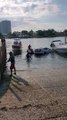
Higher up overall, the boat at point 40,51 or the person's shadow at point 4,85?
the person's shadow at point 4,85

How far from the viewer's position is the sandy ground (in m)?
12.4

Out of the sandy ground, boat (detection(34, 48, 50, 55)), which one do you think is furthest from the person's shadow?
boat (detection(34, 48, 50, 55))

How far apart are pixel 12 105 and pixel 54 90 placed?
4280 millimetres

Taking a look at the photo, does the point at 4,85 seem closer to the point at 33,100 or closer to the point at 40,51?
the point at 33,100

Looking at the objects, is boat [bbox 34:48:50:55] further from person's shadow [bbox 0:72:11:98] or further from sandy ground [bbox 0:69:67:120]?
sandy ground [bbox 0:69:67:120]

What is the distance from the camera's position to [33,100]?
1494cm

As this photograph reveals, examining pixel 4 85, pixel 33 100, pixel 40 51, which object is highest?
pixel 33 100

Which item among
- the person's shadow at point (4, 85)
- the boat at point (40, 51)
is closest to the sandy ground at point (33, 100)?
the person's shadow at point (4, 85)

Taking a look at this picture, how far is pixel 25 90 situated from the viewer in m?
17.8

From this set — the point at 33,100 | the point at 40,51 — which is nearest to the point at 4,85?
the point at 33,100

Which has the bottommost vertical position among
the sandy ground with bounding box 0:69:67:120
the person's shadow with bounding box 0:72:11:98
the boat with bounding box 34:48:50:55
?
the boat with bounding box 34:48:50:55

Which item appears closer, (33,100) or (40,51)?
(33,100)

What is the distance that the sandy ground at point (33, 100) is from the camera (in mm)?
12445

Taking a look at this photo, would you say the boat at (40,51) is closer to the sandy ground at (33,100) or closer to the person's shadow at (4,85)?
the person's shadow at (4,85)
